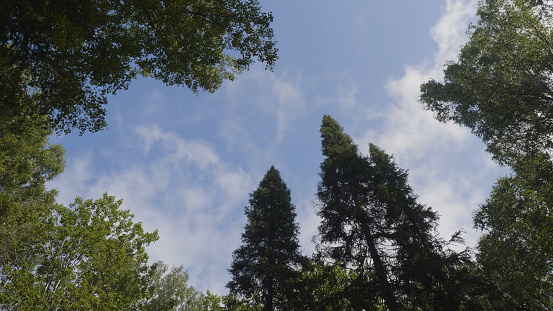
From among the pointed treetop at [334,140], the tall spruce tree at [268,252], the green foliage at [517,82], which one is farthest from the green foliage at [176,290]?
the green foliage at [517,82]

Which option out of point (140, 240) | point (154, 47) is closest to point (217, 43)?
point (154, 47)

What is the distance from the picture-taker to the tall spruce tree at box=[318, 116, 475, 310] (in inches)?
446

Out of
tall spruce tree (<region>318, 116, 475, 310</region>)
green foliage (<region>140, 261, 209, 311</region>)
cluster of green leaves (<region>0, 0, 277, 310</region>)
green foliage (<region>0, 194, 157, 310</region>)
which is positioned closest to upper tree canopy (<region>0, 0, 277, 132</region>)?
cluster of green leaves (<region>0, 0, 277, 310</region>)

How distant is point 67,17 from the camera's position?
7023 mm

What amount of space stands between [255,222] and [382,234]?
794 centimetres

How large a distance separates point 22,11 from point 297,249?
53.5 feet

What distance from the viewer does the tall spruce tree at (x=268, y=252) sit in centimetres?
1430

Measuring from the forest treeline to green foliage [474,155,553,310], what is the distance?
0.07m

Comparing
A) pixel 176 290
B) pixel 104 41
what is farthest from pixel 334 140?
pixel 176 290

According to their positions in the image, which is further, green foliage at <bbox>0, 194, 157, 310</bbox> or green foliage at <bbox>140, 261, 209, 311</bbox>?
green foliage at <bbox>140, 261, 209, 311</bbox>

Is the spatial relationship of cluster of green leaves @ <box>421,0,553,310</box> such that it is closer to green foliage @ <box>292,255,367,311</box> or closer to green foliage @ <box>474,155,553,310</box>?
green foliage @ <box>474,155,553,310</box>

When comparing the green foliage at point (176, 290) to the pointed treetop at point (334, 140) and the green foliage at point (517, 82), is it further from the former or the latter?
the green foliage at point (517, 82)

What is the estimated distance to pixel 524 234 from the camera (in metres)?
11.6

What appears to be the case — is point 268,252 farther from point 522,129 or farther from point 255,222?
point 522,129
